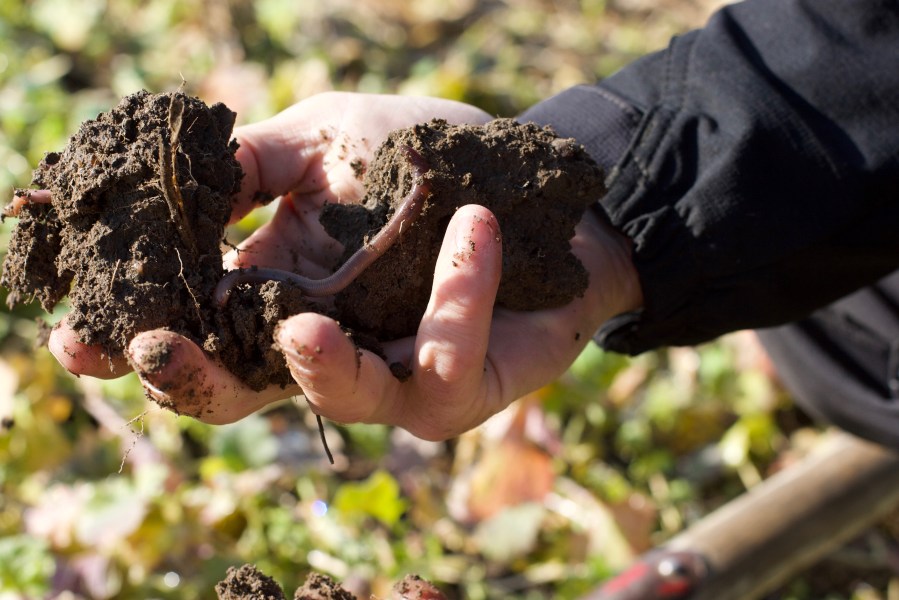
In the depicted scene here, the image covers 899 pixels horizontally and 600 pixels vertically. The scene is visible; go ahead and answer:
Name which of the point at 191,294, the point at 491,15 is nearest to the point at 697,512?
the point at 191,294

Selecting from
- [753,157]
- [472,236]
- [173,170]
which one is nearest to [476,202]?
[472,236]

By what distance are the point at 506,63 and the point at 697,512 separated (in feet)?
9.78

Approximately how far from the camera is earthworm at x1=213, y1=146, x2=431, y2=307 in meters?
1.74

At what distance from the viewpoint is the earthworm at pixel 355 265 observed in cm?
174

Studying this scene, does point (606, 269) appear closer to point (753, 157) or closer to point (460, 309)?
point (753, 157)

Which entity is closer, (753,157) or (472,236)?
(472,236)

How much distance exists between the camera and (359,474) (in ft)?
10.9

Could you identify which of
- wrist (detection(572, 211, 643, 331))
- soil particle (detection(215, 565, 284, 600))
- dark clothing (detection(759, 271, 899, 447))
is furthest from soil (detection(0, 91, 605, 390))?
dark clothing (detection(759, 271, 899, 447))

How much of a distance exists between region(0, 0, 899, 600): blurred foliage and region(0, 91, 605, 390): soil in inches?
22.8

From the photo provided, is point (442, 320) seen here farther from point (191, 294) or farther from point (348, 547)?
point (348, 547)

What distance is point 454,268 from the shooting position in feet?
5.54

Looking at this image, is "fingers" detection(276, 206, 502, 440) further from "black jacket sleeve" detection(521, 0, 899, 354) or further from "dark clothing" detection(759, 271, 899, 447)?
"dark clothing" detection(759, 271, 899, 447)

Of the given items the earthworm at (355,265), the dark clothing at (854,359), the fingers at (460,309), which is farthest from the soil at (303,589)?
the dark clothing at (854,359)

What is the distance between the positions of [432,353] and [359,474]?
170cm
